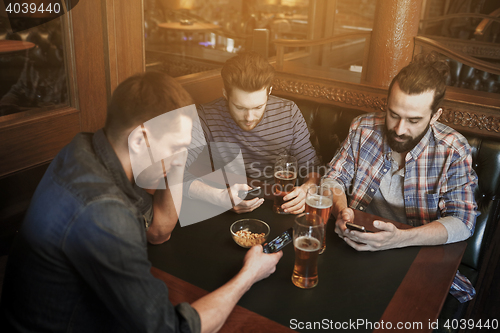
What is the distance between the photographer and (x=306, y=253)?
1.06 metres

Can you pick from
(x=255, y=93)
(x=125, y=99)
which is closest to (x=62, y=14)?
(x=255, y=93)

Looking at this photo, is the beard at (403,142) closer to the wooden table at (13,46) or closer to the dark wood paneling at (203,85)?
the dark wood paneling at (203,85)

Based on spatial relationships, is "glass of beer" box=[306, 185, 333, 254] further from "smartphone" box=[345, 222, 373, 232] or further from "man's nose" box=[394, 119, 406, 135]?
"man's nose" box=[394, 119, 406, 135]

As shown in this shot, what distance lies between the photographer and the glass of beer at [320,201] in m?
1.33

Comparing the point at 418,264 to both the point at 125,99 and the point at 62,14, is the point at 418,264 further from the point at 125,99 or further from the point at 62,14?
the point at 62,14

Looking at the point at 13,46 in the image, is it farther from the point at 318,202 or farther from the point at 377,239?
the point at 377,239

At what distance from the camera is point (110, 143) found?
0.98m

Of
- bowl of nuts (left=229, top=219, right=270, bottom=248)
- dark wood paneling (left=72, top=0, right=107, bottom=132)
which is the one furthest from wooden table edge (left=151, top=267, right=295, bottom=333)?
dark wood paneling (left=72, top=0, right=107, bottom=132)

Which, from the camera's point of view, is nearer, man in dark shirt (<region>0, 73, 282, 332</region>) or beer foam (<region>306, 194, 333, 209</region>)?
man in dark shirt (<region>0, 73, 282, 332</region>)

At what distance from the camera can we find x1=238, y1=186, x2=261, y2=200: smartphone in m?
1.47

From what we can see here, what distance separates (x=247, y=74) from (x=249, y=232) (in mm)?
831

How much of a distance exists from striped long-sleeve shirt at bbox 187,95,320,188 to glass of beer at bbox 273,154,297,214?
567 mm

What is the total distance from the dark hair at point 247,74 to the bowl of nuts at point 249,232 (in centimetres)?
75

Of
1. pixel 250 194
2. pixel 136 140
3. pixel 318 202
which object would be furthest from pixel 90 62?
pixel 318 202
